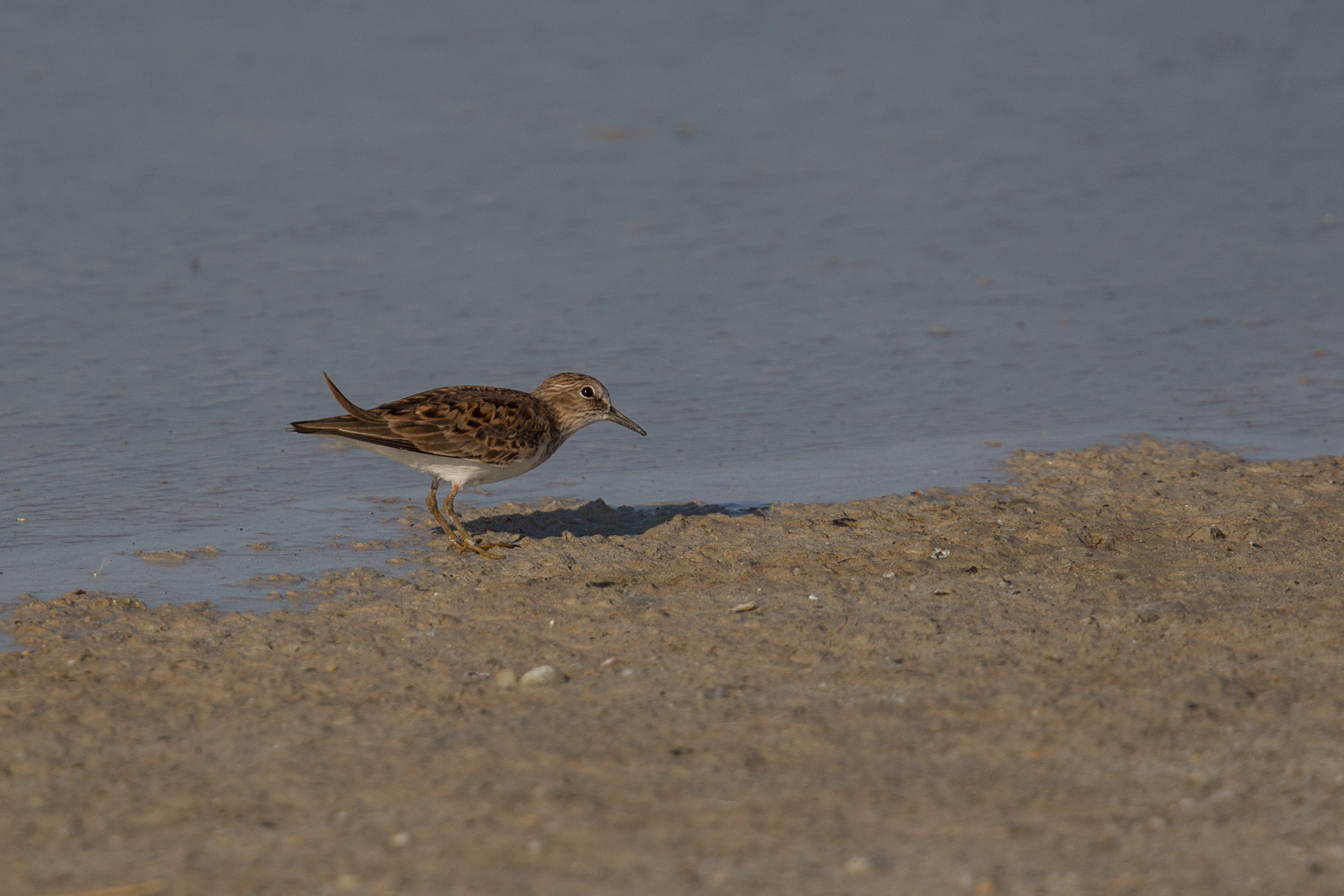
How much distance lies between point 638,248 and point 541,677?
7739 mm

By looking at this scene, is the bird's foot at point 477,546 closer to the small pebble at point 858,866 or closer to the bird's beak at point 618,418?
the bird's beak at point 618,418

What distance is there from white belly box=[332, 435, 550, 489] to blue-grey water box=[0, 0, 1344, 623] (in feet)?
1.57

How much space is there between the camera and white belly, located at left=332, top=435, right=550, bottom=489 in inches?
320

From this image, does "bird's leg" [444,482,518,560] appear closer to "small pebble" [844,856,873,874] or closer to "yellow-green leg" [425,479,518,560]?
"yellow-green leg" [425,479,518,560]

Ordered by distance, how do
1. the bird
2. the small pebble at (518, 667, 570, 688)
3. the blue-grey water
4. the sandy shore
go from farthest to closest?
the blue-grey water, the bird, the small pebble at (518, 667, 570, 688), the sandy shore

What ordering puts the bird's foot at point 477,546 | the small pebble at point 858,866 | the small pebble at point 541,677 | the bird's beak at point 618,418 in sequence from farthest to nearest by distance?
the bird's beak at point 618,418 < the bird's foot at point 477,546 < the small pebble at point 541,677 < the small pebble at point 858,866

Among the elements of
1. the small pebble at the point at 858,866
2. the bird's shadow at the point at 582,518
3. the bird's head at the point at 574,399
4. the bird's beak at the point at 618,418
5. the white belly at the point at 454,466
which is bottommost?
the small pebble at the point at 858,866

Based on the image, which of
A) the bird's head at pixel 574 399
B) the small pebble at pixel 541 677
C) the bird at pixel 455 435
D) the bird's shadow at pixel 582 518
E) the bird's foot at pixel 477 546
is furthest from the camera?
the bird's head at pixel 574 399

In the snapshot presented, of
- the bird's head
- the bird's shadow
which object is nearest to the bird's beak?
the bird's head

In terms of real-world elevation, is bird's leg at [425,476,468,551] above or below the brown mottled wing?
below

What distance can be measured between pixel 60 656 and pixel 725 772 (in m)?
2.85

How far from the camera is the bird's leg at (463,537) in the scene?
7766 mm

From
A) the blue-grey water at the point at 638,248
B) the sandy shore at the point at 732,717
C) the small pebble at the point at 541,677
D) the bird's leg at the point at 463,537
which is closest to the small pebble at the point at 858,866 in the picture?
the sandy shore at the point at 732,717

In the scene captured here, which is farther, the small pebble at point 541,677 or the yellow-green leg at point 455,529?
the yellow-green leg at point 455,529
